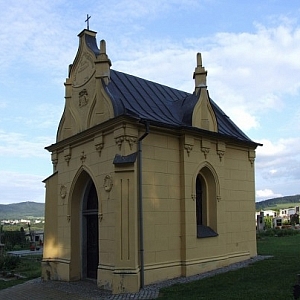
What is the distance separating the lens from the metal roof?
14266 millimetres

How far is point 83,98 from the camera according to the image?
623 inches

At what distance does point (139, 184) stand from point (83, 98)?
4347 mm

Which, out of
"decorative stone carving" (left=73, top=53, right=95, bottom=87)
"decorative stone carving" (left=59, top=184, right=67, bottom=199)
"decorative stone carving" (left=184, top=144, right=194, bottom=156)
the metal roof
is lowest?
"decorative stone carving" (left=59, top=184, right=67, bottom=199)

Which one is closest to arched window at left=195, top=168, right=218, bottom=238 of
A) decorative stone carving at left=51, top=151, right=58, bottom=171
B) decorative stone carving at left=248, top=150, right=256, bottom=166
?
decorative stone carving at left=248, top=150, right=256, bottom=166

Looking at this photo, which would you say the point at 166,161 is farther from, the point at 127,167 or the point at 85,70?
the point at 85,70

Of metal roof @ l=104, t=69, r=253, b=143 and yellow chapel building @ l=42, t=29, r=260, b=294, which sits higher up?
metal roof @ l=104, t=69, r=253, b=143

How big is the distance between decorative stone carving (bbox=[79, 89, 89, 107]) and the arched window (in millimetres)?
4920

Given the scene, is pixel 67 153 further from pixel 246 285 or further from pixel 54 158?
pixel 246 285

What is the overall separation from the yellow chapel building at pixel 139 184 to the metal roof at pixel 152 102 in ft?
0.20

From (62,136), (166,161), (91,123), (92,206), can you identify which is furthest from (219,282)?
(62,136)

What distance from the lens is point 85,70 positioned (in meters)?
15.9

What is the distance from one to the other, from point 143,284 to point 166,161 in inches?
157

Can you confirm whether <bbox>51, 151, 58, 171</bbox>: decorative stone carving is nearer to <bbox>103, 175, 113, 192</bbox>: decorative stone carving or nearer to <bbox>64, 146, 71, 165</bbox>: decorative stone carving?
<bbox>64, 146, 71, 165</bbox>: decorative stone carving

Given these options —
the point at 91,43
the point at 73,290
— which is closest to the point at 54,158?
the point at 91,43
